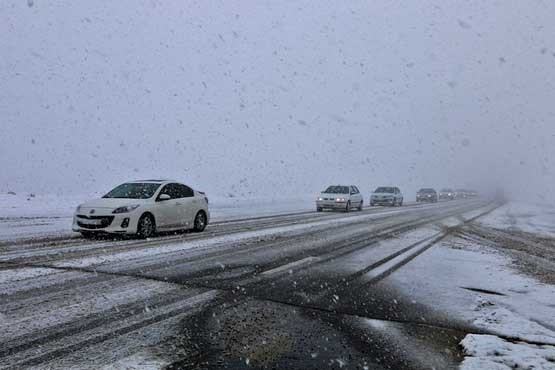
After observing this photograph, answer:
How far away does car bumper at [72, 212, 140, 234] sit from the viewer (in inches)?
429

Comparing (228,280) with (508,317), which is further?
(228,280)

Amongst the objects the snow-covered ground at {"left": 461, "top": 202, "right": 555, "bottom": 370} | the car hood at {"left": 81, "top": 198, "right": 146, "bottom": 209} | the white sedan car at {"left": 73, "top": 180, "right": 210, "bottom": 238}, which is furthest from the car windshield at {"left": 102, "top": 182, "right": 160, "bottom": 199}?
the snow-covered ground at {"left": 461, "top": 202, "right": 555, "bottom": 370}

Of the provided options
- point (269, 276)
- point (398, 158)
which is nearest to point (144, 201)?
point (269, 276)

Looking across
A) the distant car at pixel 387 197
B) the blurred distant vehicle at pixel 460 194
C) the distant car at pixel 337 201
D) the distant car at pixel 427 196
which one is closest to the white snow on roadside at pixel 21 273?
the distant car at pixel 337 201

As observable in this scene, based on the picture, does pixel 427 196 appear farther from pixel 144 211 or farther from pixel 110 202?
pixel 110 202

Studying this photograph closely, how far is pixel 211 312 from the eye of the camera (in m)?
4.93

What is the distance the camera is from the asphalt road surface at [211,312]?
12.3 ft

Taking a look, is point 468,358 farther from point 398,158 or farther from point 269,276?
point 398,158

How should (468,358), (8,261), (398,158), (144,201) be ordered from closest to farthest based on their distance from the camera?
(468,358)
(8,261)
(144,201)
(398,158)

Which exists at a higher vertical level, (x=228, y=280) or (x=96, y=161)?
(x=96, y=161)

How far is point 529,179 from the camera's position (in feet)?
513

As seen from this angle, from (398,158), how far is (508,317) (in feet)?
418

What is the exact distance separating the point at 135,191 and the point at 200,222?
2105 millimetres

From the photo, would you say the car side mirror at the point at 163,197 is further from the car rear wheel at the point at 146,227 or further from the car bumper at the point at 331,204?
the car bumper at the point at 331,204
